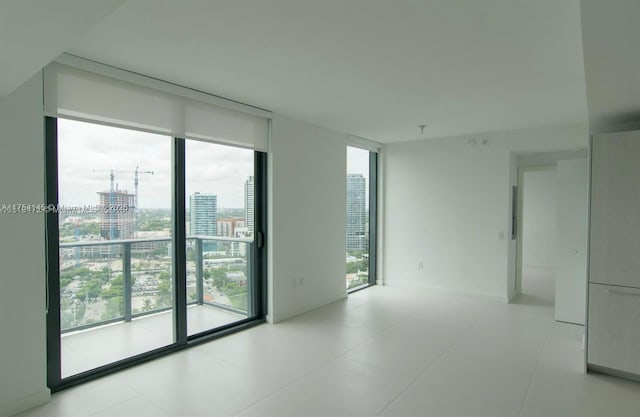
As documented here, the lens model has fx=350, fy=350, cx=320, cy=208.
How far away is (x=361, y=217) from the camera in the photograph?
6.41 m

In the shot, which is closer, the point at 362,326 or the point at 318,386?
the point at 318,386

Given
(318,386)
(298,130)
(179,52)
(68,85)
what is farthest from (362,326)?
(68,85)

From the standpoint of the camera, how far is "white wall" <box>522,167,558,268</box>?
27.7ft

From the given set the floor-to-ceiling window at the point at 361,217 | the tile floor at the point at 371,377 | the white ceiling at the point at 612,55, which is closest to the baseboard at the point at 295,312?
the tile floor at the point at 371,377

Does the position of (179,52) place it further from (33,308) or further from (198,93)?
(33,308)

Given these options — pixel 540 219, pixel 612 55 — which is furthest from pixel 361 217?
pixel 540 219

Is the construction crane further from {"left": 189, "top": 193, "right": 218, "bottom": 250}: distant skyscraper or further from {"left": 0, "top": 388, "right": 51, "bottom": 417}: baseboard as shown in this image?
{"left": 0, "top": 388, "right": 51, "bottom": 417}: baseboard

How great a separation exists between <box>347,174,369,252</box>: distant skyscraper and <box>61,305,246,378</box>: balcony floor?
8.25 feet

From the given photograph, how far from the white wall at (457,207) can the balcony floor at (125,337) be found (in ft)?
10.9

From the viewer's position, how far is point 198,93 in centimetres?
347

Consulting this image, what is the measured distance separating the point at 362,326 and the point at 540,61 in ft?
10.6

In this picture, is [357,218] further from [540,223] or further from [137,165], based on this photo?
[540,223]

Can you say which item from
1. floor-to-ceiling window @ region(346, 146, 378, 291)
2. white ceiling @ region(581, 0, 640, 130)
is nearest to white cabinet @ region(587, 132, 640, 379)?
white ceiling @ region(581, 0, 640, 130)

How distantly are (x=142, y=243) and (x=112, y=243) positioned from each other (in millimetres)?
276
